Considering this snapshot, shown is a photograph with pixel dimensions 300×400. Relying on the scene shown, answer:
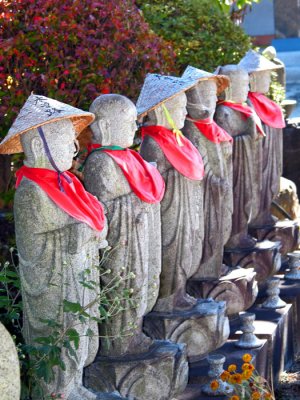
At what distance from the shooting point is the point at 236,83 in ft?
24.8

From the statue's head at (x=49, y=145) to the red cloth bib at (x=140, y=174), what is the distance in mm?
458

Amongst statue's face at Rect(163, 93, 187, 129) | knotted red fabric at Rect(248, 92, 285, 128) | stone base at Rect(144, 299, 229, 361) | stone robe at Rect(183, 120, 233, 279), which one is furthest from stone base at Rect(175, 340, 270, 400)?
knotted red fabric at Rect(248, 92, 285, 128)

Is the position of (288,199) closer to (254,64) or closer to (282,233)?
(282,233)

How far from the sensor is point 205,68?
352 inches

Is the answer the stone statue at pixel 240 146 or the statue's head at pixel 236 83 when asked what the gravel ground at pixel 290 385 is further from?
the statue's head at pixel 236 83

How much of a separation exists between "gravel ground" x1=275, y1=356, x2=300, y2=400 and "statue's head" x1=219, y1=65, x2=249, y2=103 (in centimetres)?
180

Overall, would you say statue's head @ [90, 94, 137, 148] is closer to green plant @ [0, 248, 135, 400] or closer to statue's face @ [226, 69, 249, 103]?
green plant @ [0, 248, 135, 400]

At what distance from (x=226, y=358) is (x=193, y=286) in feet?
1.76

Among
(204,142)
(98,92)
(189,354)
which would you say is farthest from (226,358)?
(98,92)

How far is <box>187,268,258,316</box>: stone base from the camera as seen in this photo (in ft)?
22.6

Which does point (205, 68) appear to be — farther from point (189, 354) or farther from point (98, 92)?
point (189, 354)

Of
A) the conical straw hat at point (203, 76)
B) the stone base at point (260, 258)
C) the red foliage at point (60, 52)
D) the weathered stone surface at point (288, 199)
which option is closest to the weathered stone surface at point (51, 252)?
the red foliage at point (60, 52)

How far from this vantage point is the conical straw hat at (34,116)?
491 centimetres

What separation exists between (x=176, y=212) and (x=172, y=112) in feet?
1.72
